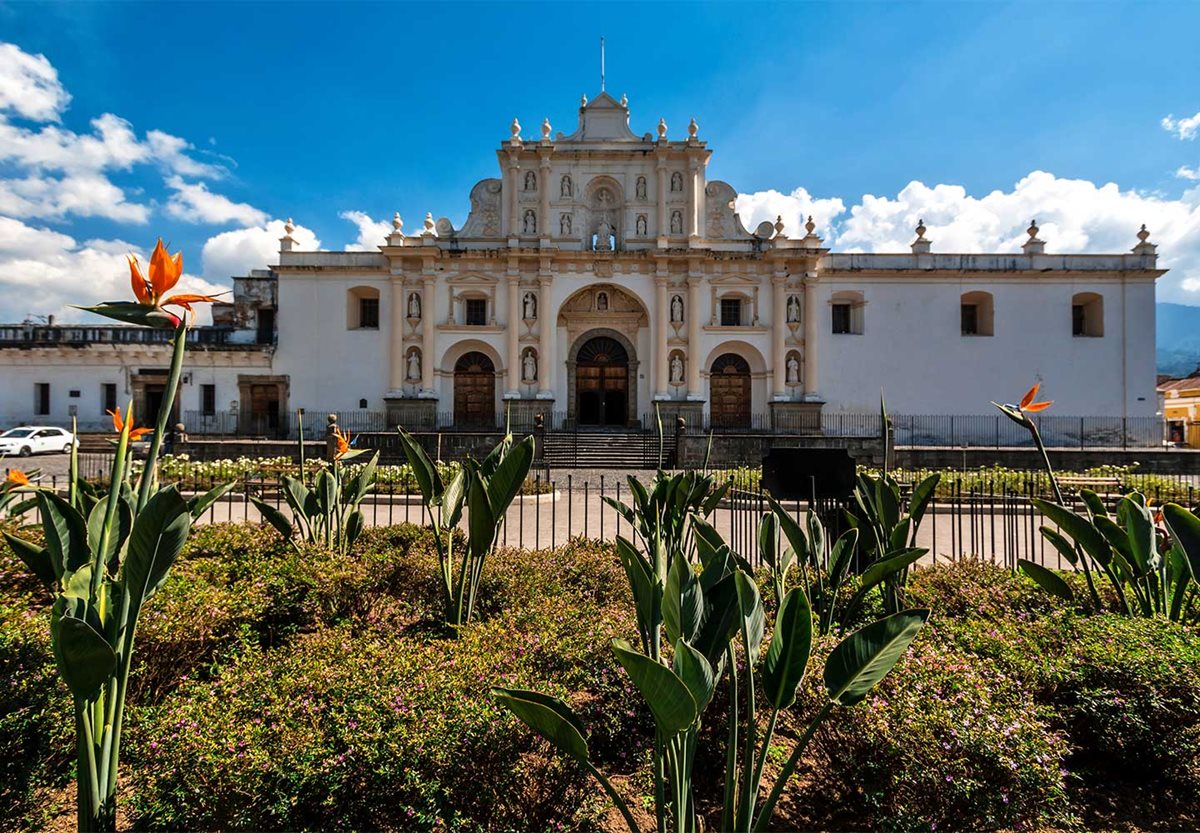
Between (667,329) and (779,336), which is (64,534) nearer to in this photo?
(667,329)

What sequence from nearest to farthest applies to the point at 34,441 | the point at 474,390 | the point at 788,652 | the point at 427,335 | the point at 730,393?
1. the point at 788,652
2. the point at 34,441
3. the point at 427,335
4. the point at 730,393
5. the point at 474,390

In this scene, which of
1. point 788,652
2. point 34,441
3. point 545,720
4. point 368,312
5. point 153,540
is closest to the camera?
point 545,720

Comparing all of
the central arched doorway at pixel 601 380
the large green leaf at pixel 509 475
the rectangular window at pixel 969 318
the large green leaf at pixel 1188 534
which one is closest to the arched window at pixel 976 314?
the rectangular window at pixel 969 318

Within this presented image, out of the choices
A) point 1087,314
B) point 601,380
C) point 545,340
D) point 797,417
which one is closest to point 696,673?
point 545,340

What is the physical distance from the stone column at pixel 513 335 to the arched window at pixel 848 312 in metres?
11.9

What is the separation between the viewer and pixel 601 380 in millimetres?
21812

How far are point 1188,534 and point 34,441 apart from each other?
1031 inches

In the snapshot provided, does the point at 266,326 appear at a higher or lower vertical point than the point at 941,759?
higher

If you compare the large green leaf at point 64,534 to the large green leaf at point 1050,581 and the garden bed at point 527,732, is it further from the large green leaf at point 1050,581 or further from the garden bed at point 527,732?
the large green leaf at point 1050,581

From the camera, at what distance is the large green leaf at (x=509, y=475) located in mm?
3043

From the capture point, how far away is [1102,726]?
2.53 metres

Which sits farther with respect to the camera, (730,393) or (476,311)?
(476,311)

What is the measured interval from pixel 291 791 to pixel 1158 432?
27517 mm

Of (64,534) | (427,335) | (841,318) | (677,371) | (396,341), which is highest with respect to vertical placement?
(841,318)
